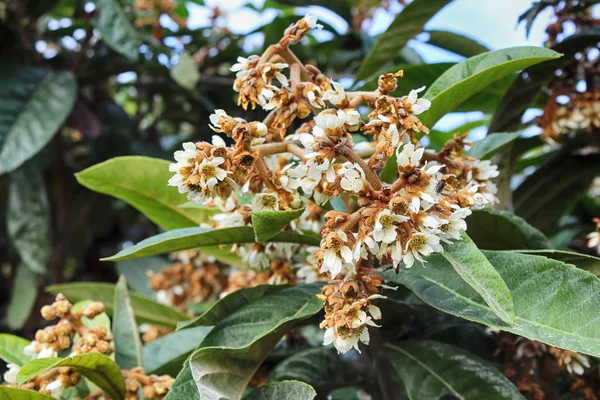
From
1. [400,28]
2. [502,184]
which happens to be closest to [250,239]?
[502,184]

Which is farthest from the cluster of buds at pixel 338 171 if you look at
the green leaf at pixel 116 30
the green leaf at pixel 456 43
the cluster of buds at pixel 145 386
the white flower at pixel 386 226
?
the green leaf at pixel 116 30

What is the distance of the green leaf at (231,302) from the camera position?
2.81 feet

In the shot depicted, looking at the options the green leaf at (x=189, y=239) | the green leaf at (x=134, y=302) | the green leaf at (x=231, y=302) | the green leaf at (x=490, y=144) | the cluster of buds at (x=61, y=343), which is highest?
the green leaf at (x=490, y=144)

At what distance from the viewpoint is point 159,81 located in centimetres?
221

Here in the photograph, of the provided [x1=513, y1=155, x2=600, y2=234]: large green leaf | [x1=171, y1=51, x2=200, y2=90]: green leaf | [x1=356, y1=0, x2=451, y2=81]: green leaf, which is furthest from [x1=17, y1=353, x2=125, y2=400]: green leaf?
[x1=171, y1=51, x2=200, y2=90]: green leaf

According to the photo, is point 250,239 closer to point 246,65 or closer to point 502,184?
point 246,65

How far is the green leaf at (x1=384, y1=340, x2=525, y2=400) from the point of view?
0.83m

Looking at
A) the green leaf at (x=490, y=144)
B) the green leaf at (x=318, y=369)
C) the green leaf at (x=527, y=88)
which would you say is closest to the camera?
the green leaf at (x=490, y=144)

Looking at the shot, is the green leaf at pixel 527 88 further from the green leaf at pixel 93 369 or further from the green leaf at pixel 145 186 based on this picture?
the green leaf at pixel 93 369

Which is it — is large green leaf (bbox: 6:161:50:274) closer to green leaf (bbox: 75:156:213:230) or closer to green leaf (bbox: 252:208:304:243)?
green leaf (bbox: 75:156:213:230)

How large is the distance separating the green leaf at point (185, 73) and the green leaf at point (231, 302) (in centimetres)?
96

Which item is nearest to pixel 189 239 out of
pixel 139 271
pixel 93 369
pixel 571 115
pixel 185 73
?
pixel 93 369

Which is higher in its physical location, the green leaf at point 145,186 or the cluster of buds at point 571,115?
the cluster of buds at point 571,115

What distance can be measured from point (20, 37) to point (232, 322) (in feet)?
5.34
